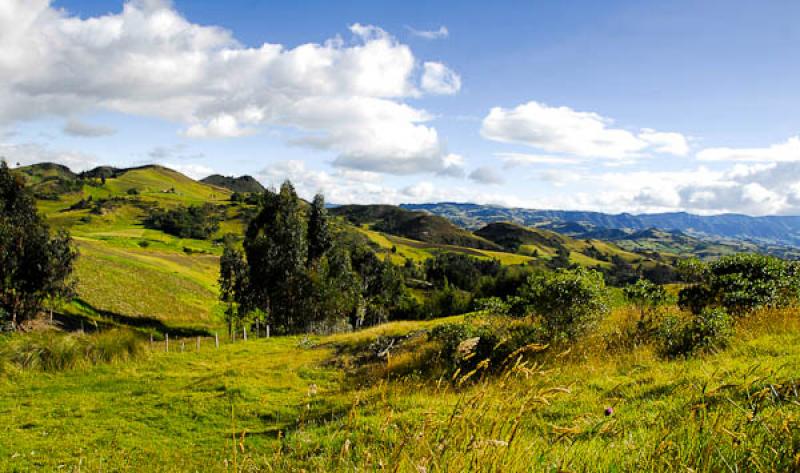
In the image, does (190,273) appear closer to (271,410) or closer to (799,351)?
(271,410)

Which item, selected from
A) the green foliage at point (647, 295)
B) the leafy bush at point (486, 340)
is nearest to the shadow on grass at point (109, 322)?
the leafy bush at point (486, 340)

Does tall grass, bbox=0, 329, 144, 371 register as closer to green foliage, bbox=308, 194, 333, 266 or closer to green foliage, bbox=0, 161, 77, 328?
green foliage, bbox=0, 161, 77, 328

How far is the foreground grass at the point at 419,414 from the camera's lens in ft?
11.4

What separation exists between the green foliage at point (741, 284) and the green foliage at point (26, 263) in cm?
5093

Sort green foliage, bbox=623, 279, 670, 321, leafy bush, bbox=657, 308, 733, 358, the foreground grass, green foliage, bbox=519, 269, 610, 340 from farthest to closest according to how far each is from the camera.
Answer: green foliage, bbox=623, 279, 670, 321 → green foliage, bbox=519, 269, 610, 340 → leafy bush, bbox=657, 308, 733, 358 → the foreground grass

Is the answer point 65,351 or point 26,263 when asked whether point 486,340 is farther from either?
point 26,263

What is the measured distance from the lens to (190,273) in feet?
299

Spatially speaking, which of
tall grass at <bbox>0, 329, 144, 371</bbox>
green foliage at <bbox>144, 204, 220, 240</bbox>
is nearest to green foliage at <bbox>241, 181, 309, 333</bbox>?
tall grass at <bbox>0, 329, 144, 371</bbox>

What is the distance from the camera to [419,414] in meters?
7.48

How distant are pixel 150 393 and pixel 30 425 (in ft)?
16.3

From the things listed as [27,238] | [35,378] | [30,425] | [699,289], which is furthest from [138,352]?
[699,289]

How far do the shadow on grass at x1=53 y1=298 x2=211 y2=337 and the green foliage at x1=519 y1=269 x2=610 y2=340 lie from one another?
49797 millimetres

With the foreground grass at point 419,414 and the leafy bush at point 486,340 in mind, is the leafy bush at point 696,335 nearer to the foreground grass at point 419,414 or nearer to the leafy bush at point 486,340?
the foreground grass at point 419,414

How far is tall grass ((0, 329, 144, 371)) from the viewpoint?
25.1m
